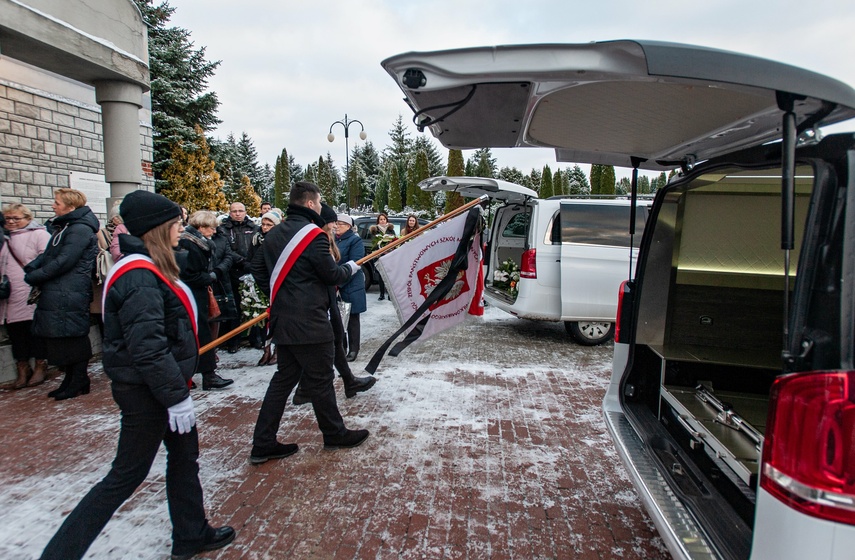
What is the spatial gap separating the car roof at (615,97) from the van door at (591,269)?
372cm

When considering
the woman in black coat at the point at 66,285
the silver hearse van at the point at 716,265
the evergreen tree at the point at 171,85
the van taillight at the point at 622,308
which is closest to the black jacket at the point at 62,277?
the woman in black coat at the point at 66,285

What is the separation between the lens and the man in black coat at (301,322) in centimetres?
349

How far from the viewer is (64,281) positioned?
484 centimetres

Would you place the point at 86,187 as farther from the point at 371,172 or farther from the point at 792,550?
the point at 371,172

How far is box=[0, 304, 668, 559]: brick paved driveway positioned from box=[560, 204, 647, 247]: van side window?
7.47 ft

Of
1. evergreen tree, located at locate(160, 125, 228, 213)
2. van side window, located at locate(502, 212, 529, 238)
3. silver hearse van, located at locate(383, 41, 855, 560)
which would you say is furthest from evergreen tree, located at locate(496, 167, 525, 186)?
silver hearse van, located at locate(383, 41, 855, 560)

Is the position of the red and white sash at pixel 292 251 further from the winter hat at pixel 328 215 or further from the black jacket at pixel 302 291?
the winter hat at pixel 328 215

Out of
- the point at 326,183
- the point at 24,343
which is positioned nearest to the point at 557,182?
the point at 326,183

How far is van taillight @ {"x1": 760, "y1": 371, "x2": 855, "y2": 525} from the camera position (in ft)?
4.33

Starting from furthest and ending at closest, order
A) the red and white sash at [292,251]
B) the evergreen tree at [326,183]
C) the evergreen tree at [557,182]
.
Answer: the evergreen tree at [326,183] < the evergreen tree at [557,182] < the red and white sash at [292,251]

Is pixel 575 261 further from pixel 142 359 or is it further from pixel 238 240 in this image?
pixel 142 359

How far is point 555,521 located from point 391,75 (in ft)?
8.60

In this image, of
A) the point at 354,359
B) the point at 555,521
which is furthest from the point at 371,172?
the point at 555,521

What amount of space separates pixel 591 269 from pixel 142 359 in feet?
18.9
